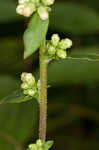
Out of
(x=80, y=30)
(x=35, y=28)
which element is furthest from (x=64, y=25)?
(x=35, y=28)

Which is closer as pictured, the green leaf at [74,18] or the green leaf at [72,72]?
the green leaf at [72,72]

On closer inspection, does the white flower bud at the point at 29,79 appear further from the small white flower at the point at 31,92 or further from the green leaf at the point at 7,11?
the green leaf at the point at 7,11

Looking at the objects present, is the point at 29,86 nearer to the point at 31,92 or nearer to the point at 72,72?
the point at 31,92

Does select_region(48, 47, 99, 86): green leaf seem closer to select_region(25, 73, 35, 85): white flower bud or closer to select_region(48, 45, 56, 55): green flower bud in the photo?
select_region(25, 73, 35, 85): white flower bud

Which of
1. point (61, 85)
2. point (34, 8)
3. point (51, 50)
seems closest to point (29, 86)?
point (51, 50)

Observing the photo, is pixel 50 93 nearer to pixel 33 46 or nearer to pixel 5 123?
pixel 5 123

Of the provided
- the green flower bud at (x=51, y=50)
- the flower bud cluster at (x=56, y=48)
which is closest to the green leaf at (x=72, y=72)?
the flower bud cluster at (x=56, y=48)
